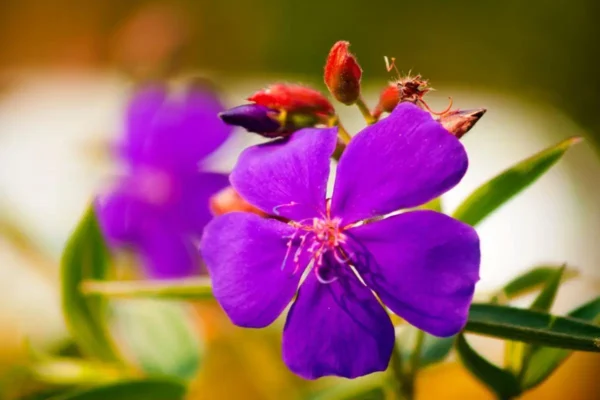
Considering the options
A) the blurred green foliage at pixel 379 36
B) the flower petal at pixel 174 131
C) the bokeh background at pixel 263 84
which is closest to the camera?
the flower petal at pixel 174 131

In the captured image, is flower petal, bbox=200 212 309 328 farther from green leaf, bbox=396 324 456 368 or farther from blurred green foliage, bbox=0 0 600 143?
blurred green foliage, bbox=0 0 600 143

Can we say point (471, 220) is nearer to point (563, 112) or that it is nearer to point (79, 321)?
point (79, 321)

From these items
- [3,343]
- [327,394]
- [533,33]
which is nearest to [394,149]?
[327,394]

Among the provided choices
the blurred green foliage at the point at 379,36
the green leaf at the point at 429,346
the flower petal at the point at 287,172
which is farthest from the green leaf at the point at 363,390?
the blurred green foliage at the point at 379,36

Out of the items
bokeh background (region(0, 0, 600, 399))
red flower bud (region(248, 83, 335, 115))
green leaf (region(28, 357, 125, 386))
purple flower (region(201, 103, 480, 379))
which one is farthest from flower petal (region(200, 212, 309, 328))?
bokeh background (region(0, 0, 600, 399))

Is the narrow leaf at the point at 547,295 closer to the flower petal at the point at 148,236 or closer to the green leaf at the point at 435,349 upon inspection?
the green leaf at the point at 435,349

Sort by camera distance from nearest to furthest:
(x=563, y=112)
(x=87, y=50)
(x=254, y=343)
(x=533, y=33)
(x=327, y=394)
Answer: (x=327, y=394) → (x=254, y=343) → (x=563, y=112) → (x=533, y=33) → (x=87, y=50)

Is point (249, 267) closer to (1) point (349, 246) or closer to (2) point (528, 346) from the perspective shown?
(1) point (349, 246)
